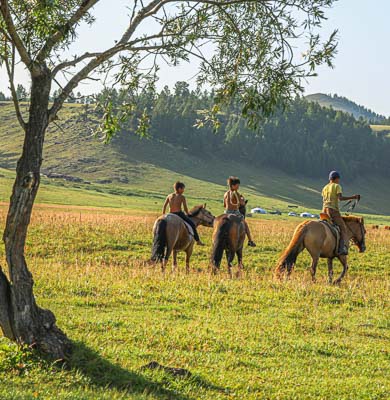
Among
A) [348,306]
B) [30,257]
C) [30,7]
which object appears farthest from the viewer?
[30,257]

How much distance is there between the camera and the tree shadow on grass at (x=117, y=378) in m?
8.30

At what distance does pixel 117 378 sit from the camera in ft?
28.5

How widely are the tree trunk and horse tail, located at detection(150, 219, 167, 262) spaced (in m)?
9.65

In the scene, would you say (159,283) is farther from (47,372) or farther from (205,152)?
(205,152)

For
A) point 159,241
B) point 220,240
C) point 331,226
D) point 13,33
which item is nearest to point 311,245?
point 331,226

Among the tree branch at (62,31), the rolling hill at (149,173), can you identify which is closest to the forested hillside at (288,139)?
the rolling hill at (149,173)

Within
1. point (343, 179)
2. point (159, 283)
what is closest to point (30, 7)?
point (159, 283)

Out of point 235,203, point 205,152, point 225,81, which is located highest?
point 205,152

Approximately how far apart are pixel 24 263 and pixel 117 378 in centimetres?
223

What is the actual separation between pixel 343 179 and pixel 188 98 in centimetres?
5235

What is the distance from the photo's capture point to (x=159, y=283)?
16.2 m

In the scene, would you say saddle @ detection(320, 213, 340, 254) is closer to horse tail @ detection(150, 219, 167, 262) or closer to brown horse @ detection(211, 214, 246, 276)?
brown horse @ detection(211, 214, 246, 276)

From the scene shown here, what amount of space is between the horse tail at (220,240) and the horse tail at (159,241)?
1.64 metres

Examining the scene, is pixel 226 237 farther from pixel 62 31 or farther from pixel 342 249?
pixel 62 31
